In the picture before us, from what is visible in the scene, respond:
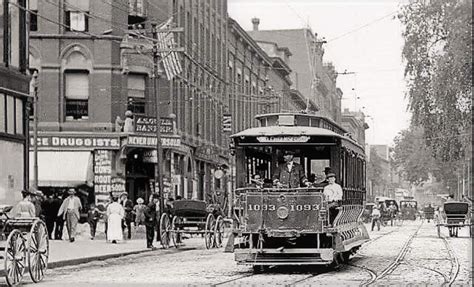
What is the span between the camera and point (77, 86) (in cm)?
4131

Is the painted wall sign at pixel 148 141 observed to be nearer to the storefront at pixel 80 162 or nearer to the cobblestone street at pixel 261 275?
the storefront at pixel 80 162

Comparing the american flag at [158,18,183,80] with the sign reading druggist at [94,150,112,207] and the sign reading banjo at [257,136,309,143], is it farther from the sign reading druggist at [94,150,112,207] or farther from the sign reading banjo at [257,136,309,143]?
the sign reading banjo at [257,136,309,143]

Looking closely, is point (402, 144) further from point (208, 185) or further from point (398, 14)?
point (398, 14)

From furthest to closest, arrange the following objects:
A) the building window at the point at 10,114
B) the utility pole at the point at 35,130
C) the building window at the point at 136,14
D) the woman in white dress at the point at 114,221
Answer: the building window at the point at 136,14 → the utility pole at the point at 35,130 → the woman in white dress at the point at 114,221 → the building window at the point at 10,114

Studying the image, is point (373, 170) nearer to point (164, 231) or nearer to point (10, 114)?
point (164, 231)

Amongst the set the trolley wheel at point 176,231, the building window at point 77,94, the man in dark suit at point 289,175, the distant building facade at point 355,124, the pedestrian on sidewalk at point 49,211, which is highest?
the distant building facade at point 355,124

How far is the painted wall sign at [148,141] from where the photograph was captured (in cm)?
4100

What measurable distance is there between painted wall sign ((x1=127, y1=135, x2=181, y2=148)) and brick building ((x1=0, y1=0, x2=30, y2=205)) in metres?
10.9

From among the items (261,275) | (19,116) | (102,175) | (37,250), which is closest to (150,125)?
(102,175)

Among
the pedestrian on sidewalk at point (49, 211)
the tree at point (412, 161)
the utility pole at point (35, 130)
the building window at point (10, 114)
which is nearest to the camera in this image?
the building window at point (10, 114)

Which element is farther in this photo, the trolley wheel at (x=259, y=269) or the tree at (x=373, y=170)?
the tree at (x=373, y=170)

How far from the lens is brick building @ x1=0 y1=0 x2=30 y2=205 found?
28.4 metres

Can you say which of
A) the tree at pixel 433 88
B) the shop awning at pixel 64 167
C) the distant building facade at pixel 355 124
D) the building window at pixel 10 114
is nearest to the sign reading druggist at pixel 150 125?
the shop awning at pixel 64 167

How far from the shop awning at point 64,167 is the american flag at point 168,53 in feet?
15.8
